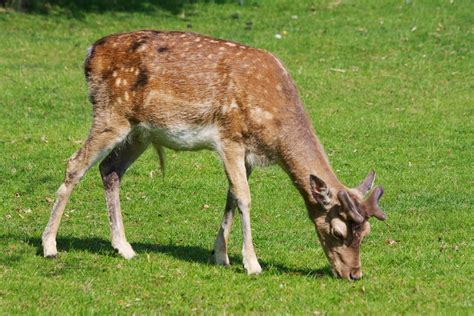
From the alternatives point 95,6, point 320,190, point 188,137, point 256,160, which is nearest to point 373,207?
point 320,190

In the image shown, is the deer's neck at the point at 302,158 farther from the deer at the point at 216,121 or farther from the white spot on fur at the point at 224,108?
the white spot on fur at the point at 224,108

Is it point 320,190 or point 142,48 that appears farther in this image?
point 142,48

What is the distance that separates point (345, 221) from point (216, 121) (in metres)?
1.49

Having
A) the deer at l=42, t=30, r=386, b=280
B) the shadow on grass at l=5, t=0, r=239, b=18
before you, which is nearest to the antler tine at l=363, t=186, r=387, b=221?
the deer at l=42, t=30, r=386, b=280

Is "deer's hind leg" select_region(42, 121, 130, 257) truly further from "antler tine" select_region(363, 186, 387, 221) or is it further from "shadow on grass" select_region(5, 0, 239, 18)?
"shadow on grass" select_region(5, 0, 239, 18)

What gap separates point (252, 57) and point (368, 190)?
1607 millimetres

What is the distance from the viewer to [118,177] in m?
10.0

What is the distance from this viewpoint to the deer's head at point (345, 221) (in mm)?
8539

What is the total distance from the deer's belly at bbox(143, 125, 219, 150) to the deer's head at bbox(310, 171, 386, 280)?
3.56 feet

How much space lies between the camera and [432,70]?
1895 cm

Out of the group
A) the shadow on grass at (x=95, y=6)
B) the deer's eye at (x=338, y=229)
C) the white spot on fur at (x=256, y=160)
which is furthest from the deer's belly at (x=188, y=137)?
the shadow on grass at (x=95, y=6)

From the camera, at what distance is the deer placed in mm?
9016

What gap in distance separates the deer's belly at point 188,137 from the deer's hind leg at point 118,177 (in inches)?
9.2

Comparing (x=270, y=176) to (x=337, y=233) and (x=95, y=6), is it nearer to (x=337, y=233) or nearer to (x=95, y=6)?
(x=337, y=233)
